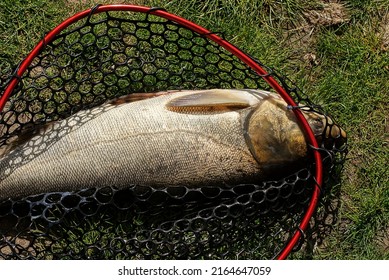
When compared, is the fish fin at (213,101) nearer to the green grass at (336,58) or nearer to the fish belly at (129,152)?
the fish belly at (129,152)

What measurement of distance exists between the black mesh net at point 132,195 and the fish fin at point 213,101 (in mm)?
203

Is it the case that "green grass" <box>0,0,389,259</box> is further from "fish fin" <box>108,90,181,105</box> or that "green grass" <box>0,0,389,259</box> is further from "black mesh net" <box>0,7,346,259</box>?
"fish fin" <box>108,90,181,105</box>

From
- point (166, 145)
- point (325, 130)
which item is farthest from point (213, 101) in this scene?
point (325, 130)

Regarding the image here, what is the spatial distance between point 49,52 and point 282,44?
3.86 ft

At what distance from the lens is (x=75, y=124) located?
310 centimetres

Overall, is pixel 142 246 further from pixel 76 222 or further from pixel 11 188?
pixel 11 188

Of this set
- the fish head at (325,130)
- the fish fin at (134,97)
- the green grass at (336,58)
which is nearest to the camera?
the fish head at (325,130)

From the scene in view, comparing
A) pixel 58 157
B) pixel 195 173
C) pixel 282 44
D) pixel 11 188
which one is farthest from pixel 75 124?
pixel 282 44

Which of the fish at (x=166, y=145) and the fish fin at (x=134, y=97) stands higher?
the fish fin at (x=134, y=97)

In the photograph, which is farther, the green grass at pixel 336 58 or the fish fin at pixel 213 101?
the green grass at pixel 336 58

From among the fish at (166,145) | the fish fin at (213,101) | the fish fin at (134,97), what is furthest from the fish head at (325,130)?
the fish fin at (134,97)

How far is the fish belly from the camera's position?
303cm

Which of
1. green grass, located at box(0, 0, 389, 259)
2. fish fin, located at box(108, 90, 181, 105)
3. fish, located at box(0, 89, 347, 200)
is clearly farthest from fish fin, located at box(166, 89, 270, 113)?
green grass, located at box(0, 0, 389, 259)

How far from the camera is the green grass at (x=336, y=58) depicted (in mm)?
3404
